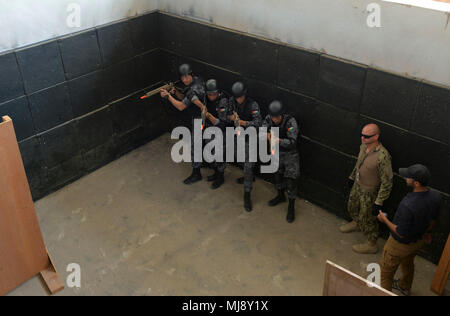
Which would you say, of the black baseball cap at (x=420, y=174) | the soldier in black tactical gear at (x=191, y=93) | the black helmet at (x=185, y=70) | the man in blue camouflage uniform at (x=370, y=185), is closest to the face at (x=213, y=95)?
the soldier in black tactical gear at (x=191, y=93)

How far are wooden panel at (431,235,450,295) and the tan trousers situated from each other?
0.91ft

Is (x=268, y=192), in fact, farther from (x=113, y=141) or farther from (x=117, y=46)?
(x=117, y=46)

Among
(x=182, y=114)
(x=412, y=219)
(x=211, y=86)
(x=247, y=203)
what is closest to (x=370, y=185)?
(x=412, y=219)

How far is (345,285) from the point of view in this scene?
3.16 m

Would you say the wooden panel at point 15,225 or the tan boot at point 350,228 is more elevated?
the wooden panel at point 15,225

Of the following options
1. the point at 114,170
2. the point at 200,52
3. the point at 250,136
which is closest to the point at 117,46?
the point at 200,52

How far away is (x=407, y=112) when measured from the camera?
15.0 ft

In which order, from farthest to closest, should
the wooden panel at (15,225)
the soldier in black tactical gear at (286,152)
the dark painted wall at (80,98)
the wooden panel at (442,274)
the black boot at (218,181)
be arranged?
the black boot at (218,181) → the dark painted wall at (80,98) → the soldier in black tactical gear at (286,152) → the wooden panel at (442,274) → the wooden panel at (15,225)

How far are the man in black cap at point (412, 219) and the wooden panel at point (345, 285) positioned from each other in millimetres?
1182

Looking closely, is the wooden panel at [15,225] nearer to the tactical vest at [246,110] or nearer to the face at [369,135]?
the tactical vest at [246,110]

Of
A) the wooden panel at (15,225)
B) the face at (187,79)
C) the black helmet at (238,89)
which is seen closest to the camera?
the wooden panel at (15,225)

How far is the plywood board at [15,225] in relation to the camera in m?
4.07

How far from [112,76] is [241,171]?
87.9 inches

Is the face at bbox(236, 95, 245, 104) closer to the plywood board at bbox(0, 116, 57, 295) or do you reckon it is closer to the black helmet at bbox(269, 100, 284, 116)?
the black helmet at bbox(269, 100, 284, 116)
